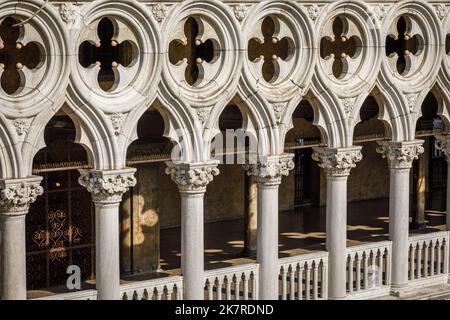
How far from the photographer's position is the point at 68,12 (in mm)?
19953

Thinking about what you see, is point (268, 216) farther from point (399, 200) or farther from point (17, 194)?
point (17, 194)

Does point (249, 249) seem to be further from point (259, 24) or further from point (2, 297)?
point (2, 297)

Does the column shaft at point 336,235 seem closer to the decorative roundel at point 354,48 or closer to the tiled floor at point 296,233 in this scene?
the tiled floor at point 296,233

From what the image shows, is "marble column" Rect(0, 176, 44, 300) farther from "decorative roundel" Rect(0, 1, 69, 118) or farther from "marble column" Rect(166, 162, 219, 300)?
"marble column" Rect(166, 162, 219, 300)

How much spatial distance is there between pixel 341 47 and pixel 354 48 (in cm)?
43

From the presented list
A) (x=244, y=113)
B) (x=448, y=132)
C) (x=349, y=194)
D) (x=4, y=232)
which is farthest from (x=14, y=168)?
(x=349, y=194)

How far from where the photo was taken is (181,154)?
867 inches

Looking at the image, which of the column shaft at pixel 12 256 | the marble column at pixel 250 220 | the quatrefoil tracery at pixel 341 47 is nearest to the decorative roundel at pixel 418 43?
the quatrefoil tracery at pixel 341 47

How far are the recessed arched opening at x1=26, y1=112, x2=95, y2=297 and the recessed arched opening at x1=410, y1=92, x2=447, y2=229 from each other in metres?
8.27

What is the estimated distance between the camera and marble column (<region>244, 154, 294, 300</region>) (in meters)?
23.1

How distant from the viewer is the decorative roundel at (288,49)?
73.6 feet

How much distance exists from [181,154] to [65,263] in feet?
14.7

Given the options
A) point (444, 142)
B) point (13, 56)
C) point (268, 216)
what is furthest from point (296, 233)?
point (13, 56)

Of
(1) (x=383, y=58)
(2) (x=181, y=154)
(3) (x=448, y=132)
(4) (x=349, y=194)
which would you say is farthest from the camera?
(4) (x=349, y=194)
